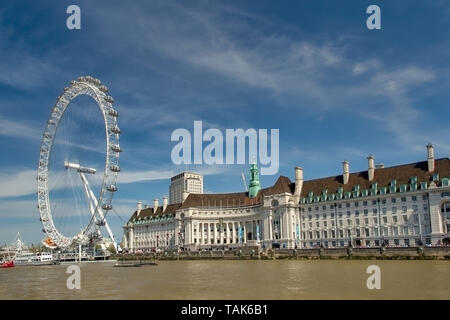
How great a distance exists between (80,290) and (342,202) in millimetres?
77669

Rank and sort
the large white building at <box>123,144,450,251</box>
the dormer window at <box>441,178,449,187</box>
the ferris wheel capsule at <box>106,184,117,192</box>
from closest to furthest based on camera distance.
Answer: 1. the dormer window at <box>441,178,449,187</box>
2. the ferris wheel capsule at <box>106,184,117,192</box>
3. the large white building at <box>123,144,450,251</box>

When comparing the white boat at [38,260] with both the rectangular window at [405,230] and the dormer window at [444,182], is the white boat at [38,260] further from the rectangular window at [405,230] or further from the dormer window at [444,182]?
the dormer window at [444,182]

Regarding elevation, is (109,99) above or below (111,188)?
above

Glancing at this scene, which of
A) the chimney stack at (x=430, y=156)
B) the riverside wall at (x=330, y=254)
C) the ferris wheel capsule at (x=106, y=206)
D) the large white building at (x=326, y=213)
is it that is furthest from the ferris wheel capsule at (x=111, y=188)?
the chimney stack at (x=430, y=156)

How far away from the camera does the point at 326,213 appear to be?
110375 millimetres

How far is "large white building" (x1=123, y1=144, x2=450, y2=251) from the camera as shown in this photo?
90.7 metres

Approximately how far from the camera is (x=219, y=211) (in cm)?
15088

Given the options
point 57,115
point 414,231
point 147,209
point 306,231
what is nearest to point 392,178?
point 414,231

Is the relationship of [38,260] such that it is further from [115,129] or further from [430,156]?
[430,156]

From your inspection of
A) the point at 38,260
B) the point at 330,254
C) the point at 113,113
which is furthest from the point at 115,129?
the point at 38,260

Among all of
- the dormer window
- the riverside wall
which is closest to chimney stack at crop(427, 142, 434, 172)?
the dormer window

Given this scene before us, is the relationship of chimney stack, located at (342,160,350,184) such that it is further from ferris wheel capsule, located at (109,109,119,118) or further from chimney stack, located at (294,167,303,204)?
ferris wheel capsule, located at (109,109,119,118)
